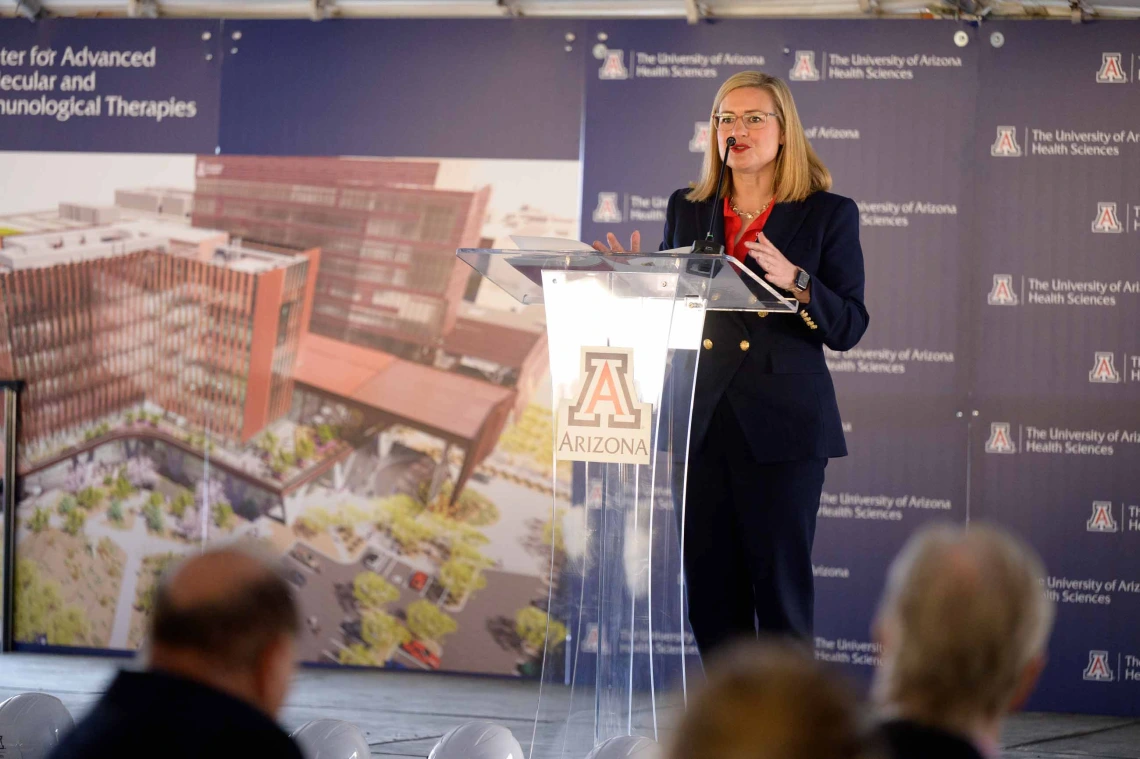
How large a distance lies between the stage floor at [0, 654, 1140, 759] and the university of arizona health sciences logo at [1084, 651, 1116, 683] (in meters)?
0.14

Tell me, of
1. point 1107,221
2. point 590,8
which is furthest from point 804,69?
point 1107,221

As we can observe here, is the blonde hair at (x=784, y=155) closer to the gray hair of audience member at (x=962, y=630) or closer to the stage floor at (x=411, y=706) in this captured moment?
the gray hair of audience member at (x=962, y=630)

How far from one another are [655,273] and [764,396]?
→ 1.23 ft

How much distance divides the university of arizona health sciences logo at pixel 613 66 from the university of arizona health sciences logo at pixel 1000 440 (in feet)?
6.50

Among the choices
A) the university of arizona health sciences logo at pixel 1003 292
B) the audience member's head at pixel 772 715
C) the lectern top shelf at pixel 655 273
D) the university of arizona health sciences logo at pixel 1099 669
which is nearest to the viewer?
the audience member's head at pixel 772 715

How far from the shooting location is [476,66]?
4.89m

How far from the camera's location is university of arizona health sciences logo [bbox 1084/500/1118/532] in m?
4.49

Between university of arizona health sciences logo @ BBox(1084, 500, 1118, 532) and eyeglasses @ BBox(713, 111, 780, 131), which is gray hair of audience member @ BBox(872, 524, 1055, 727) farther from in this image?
university of arizona health sciences logo @ BBox(1084, 500, 1118, 532)

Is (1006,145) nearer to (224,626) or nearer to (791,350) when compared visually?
(791,350)

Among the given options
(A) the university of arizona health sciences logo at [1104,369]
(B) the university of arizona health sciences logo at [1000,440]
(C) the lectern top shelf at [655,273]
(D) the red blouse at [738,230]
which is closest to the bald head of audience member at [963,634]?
(C) the lectern top shelf at [655,273]

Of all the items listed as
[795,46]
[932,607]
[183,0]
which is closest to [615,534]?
[932,607]

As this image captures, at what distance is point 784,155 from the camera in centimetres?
260

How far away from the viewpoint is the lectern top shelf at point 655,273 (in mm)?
2281

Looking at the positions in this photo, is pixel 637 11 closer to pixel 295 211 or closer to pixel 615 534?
pixel 295 211
